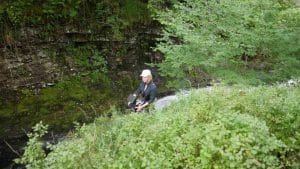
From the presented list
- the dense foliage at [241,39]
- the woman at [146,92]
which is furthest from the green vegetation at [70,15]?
the woman at [146,92]

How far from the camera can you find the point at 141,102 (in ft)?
23.9

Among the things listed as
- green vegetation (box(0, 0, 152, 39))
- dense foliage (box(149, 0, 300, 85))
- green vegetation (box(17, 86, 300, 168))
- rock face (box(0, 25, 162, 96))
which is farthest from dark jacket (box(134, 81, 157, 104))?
green vegetation (box(0, 0, 152, 39))

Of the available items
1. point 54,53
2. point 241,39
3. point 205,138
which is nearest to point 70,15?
point 54,53

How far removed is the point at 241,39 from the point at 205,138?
4.81 m

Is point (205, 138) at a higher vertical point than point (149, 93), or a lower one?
higher

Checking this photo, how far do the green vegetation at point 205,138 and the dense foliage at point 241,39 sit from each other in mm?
3147

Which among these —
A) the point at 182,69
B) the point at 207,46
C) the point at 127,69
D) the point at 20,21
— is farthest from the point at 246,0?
the point at 20,21

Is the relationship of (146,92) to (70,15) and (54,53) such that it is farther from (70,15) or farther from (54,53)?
(70,15)

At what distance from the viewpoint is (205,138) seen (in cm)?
382

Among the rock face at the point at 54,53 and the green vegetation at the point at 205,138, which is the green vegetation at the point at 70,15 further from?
the green vegetation at the point at 205,138

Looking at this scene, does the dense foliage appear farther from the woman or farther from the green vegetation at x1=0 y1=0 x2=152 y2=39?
the green vegetation at x1=0 y1=0 x2=152 y2=39

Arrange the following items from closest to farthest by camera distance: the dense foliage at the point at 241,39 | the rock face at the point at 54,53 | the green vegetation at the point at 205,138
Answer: the green vegetation at the point at 205,138, the dense foliage at the point at 241,39, the rock face at the point at 54,53

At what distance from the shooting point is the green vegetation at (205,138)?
3.68 m

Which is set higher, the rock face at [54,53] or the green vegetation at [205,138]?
the green vegetation at [205,138]
